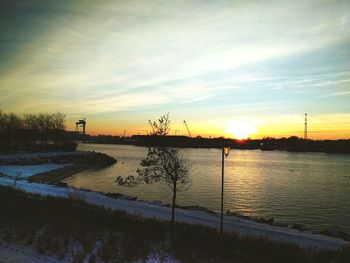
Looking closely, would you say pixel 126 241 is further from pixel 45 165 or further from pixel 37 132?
pixel 37 132

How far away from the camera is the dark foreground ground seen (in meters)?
14.0

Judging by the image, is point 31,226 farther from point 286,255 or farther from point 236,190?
point 236,190

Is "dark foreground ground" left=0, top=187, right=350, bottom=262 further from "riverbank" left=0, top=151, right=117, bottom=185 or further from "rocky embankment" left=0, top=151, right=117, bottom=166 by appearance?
"rocky embankment" left=0, top=151, right=117, bottom=166

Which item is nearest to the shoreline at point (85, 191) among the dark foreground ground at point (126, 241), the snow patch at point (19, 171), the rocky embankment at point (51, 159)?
the rocky embankment at point (51, 159)

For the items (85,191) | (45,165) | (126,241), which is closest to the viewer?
(126,241)

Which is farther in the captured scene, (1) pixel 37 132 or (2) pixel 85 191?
(1) pixel 37 132

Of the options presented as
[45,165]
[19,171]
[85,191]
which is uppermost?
[45,165]

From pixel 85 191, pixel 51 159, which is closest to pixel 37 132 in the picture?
pixel 51 159

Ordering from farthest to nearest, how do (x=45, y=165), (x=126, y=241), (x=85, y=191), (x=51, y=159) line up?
1. (x=51, y=159)
2. (x=45, y=165)
3. (x=85, y=191)
4. (x=126, y=241)

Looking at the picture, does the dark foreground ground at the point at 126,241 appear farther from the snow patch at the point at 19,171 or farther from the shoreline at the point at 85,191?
the snow patch at the point at 19,171

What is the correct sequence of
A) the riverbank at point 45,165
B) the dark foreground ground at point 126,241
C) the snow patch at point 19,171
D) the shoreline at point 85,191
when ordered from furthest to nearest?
the riverbank at point 45,165 → the snow patch at point 19,171 → the shoreline at point 85,191 → the dark foreground ground at point 126,241

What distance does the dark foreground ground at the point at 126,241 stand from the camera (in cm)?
1398

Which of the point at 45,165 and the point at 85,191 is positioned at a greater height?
the point at 45,165

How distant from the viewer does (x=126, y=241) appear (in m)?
15.3
